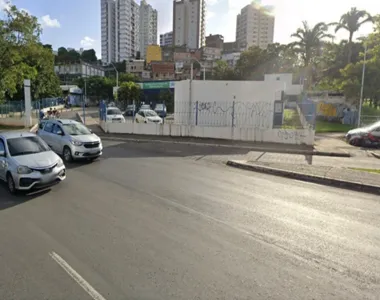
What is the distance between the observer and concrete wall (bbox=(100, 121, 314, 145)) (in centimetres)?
1766

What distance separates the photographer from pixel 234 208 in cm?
693

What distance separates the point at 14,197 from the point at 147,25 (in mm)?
178060

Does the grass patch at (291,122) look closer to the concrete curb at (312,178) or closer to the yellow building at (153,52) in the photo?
the concrete curb at (312,178)

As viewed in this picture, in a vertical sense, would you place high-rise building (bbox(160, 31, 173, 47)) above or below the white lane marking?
above

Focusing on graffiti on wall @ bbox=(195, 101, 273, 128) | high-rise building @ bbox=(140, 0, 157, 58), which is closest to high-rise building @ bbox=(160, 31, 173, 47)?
high-rise building @ bbox=(140, 0, 157, 58)

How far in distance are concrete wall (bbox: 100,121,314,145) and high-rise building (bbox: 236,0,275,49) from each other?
473 feet

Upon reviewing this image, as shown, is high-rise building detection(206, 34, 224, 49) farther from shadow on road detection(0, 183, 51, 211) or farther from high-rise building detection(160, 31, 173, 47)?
shadow on road detection(0, 183, 51, 211)

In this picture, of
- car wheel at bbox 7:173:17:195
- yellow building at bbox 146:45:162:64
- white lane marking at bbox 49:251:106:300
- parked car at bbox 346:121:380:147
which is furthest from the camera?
yellow building at bbox 146:45:162:64

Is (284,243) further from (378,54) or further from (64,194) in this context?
(378,54)

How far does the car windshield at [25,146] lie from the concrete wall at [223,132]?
1163 cm

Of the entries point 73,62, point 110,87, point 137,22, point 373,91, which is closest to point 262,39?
point 137,22

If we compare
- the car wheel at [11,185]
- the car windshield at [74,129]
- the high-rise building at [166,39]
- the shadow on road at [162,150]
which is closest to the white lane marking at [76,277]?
the car wheel at [11,185]

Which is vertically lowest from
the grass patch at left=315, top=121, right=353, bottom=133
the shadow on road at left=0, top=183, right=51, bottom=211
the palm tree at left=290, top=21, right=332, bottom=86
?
the shadow on road at left=0, top=183, right=51, bottom=211

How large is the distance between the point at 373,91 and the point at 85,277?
34.9 metres
